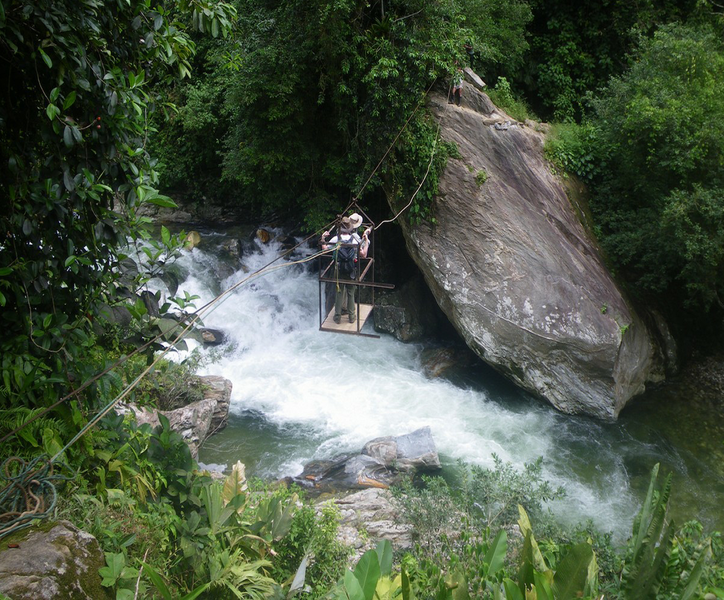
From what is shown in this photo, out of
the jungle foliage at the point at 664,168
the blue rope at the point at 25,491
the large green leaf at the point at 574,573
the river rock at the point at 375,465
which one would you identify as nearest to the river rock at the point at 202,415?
the river rock at the point at 375,465

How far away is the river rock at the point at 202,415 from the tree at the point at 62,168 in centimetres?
396

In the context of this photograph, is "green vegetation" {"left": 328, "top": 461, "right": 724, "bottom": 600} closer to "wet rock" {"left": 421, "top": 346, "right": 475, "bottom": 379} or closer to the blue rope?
the blue rope

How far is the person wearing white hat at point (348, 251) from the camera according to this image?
777 cm

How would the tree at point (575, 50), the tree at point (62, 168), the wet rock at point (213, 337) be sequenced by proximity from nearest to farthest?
A: the tree at point (62, 168) → the wet rock at point (213, 337) → the tree at point (575, 50)

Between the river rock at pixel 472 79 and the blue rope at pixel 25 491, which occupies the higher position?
the river rock at pixel 472 79

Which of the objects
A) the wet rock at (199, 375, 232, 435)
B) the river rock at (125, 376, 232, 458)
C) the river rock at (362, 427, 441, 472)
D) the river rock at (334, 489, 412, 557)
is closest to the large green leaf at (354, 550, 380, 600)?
the river rock at (334, 489, 412, 557)

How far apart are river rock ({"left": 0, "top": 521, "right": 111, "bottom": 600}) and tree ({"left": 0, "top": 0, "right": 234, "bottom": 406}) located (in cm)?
87

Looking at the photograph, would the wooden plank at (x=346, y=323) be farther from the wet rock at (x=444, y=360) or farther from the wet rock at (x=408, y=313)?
the wet rock at (x=408, y=313)

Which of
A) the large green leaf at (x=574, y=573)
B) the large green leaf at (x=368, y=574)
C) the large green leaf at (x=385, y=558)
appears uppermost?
the large green leaf at (x=574, y=573)

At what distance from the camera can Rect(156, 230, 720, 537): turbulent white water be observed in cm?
900

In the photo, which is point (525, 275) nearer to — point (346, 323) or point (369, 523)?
point (346, 323)

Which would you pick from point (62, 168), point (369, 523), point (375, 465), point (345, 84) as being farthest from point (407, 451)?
point (62, 168)

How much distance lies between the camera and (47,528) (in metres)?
3.10

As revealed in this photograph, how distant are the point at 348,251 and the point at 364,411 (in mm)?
3437
